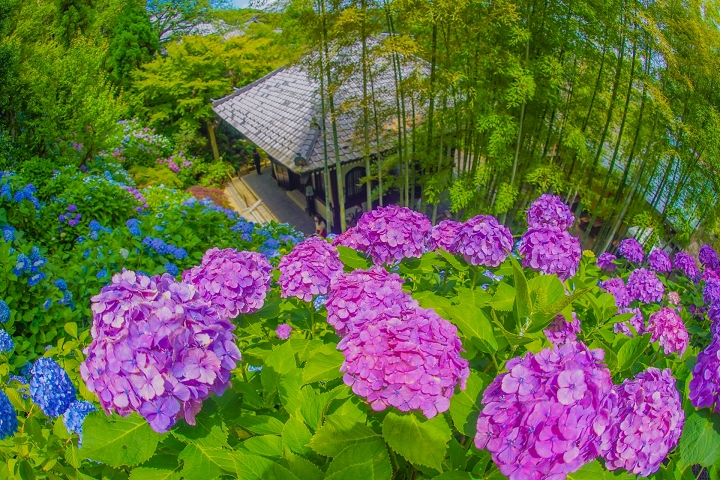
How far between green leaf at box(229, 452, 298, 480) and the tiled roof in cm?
537

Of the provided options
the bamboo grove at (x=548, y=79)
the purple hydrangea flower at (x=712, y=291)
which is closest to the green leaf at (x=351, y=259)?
the purple hydrangea flower at (x=712, y=291)

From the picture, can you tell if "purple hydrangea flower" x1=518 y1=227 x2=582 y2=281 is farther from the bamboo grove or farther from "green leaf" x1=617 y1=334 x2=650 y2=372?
the bamboo grove

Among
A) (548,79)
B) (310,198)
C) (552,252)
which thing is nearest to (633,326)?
(552,252)

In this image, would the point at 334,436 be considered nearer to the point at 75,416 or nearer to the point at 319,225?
the point at 75,416

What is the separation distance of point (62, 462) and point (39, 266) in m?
2.29

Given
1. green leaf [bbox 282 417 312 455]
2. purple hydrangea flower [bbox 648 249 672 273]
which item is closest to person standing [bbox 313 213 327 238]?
purple hydrangea flower [bbox 648 249 672 273]

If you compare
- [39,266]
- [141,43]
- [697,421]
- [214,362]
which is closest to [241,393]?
[214,362]

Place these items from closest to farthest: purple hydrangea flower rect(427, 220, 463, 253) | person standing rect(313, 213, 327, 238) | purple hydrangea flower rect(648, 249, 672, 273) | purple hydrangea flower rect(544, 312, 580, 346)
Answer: purple hydrangea flower rect(544, 312, 580, 346) → purple hydrangea flower rect(427, 220, 463, 253) → purple hydrangea flower rect(648, 249, 672, 273) → person standing rect(313, 213, 327, 238)

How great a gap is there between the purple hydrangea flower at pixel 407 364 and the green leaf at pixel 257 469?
9.3 inches

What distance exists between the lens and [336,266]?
5.96ft

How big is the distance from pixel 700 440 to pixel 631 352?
0.24 meters

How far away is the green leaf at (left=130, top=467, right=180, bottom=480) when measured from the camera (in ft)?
3.19

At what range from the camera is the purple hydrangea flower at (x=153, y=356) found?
0.86 metres

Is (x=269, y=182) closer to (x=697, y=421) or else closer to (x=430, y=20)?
(x=430, y=20)
